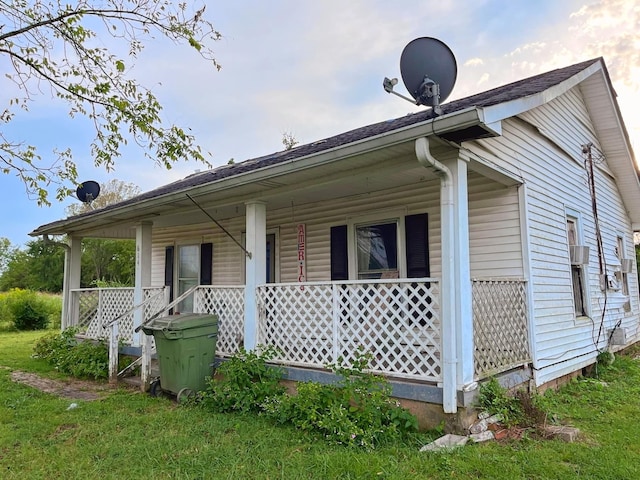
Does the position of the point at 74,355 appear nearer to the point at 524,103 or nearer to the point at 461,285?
the point at 461,285

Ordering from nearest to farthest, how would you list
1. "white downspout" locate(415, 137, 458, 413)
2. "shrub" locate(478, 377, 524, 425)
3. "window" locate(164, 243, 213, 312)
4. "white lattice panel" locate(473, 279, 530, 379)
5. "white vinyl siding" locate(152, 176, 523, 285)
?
"white downspout" locate(415, 137, 458, 413)
"shrub" locate(478, 377, 524, 425)
"white lattice panel" locate(473, 279, 530, 379)
"white vinyl siding" locate(152, 176, 523, 285)
"window" locate(164, 243, 213, 312)

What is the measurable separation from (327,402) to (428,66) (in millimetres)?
3607

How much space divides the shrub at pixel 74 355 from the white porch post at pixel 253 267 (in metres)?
3.21

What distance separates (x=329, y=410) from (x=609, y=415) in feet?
10.8

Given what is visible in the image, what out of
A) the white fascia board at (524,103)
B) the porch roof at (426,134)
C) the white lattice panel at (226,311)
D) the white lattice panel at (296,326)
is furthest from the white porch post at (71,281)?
the white fascia board at (524,103)

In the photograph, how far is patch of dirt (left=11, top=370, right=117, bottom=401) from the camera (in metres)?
6.29

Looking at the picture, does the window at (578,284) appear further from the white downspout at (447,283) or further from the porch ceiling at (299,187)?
the white downspout at (447,283)

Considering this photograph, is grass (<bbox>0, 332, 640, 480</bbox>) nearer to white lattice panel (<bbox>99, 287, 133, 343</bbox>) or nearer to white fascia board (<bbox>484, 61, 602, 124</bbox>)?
white lattice panel (<bbox>99, 287, 133, 343</bbox>)

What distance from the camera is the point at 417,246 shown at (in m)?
6.33

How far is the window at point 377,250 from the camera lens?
6762 millimetres

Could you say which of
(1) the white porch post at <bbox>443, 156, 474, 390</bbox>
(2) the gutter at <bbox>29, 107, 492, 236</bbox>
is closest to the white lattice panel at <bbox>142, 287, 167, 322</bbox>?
(2) the gutter at <bbox>29, 107, 492, 236</bbox>

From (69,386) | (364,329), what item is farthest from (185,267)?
(364,329)

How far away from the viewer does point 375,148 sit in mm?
4238

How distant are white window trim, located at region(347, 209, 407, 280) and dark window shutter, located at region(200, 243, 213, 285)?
3919 mm
